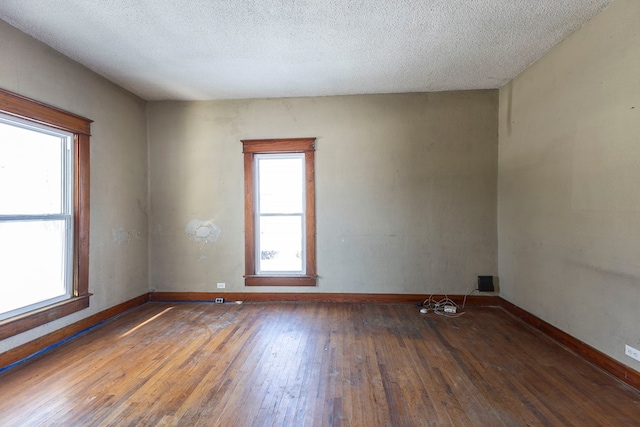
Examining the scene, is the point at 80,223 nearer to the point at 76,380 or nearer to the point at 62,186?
the point at 62,186

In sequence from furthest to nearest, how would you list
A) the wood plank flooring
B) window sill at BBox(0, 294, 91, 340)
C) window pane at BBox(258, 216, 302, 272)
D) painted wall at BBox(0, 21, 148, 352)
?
1. window pane at BBox(258, 216, 302, 272)
2. painted wall at BBox(0, 21, 148, 352)
3. window sill at BBox(0, 294, 91, 340)
4. the wood plank flooring

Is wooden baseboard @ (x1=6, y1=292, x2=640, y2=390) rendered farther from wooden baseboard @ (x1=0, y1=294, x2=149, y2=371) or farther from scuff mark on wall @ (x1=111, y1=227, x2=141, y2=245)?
scuff mark on wall @ (x1=111, y1=227, x2=141, y2=245)

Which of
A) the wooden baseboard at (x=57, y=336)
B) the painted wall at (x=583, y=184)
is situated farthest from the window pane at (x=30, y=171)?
the painted wall at (x=583, y=184)

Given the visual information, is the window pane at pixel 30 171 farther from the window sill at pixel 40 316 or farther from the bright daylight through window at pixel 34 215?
the window sill at pixel 40 316

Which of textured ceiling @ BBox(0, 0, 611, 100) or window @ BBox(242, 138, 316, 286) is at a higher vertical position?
textured ceiling @ BBox(0, 0, 611, 100)

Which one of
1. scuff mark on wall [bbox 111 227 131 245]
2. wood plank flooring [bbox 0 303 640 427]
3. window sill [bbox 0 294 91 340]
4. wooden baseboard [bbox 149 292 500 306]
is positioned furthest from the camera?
wooden baseboard [bbox 149 292 500 306]

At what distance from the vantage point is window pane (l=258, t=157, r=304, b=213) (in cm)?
421

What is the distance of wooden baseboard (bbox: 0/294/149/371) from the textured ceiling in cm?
268

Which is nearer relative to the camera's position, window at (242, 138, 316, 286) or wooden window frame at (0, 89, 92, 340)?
wooden window frame at (0, 89, 92, 340)

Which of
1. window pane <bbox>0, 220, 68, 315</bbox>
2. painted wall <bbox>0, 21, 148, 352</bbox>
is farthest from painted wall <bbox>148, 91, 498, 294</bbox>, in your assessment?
window pane <bbox>0, 220, 68, 315</bbox>

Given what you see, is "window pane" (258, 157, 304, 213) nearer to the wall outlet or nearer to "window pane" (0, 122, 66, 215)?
"window pane" (0, 122, 66, 215)

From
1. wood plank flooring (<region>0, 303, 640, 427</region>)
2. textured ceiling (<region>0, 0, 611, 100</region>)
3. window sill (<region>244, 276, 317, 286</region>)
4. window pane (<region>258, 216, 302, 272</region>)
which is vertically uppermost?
textured ceiling (<region>0, 0, 611, 100</region>)

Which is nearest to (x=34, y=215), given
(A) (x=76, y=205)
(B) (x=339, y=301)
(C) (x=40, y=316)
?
(A) (x=76, y=205)

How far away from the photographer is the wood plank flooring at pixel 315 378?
1856 millimetres
